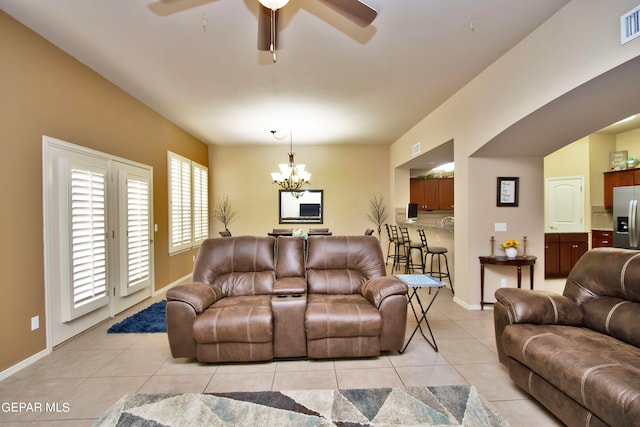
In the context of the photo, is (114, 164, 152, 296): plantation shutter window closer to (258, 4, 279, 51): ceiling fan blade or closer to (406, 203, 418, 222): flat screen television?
(258, 4, 279, 51): ceiling fan blade

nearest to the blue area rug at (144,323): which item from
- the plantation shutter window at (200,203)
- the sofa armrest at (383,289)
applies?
the sofa armrest at (383,289)

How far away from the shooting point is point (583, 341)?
1903 mm

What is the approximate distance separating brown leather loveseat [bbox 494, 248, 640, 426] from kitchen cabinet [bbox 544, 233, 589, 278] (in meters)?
3.61

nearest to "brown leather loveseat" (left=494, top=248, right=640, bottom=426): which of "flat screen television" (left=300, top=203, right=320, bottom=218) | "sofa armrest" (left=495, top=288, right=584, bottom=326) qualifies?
"sofa armrest" (left=495, top=288, right=584, bottom=326)

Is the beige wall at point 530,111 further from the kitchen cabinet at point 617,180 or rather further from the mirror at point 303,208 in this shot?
the mirror at point 303,208

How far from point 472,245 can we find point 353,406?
287cm

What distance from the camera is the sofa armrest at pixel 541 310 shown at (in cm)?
221

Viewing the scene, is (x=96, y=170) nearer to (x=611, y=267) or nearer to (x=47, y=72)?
(x=47, y=72)

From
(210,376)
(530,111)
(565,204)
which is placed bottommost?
(210,376)

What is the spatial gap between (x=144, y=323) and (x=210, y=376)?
166 centimetres

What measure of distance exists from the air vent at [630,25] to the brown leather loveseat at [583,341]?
4.94 ft

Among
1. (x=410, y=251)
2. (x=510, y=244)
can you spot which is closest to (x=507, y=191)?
(x=510, y=244)

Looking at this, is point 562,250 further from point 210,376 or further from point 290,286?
point 210,376

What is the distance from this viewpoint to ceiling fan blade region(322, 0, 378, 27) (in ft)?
6.05
